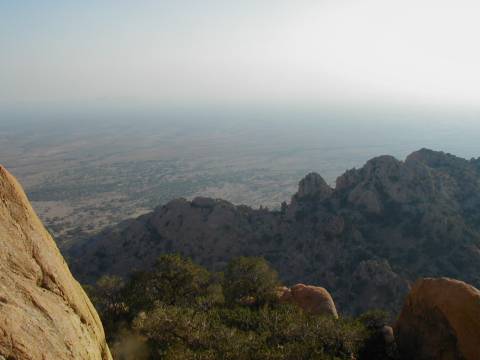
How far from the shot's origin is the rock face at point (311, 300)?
2738cm

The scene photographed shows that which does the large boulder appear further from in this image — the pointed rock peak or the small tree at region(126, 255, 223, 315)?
the small tree at region(126, 255, 223, 315)

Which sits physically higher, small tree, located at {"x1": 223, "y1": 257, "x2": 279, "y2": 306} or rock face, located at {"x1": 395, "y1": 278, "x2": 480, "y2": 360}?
rock face, located at {"x1": 395, "y1": 278, "x2": 480, "y2": 360}

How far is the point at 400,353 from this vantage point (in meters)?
21.1

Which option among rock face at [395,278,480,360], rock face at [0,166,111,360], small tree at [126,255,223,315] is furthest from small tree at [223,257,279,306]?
rock face at [0,166,111,360]

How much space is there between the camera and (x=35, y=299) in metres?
8.16

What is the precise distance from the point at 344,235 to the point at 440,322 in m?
33.6

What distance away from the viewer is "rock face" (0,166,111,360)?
7164 millimetres

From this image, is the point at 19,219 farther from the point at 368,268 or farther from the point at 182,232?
the point at 182,232

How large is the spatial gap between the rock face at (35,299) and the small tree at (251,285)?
62.2 ft

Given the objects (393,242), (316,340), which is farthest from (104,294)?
(393,242)

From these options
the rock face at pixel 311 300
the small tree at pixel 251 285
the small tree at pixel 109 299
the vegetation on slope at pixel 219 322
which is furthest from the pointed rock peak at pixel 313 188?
the small tree at pixel 109 299

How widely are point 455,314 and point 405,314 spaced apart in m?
3.76

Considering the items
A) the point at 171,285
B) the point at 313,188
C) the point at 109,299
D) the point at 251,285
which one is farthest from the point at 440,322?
the point at 313,188

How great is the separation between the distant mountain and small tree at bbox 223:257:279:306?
17811 mm
